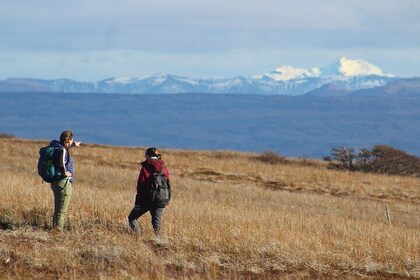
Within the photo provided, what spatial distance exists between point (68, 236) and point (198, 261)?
1963 millimetres

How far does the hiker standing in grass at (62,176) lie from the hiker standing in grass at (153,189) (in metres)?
1.02

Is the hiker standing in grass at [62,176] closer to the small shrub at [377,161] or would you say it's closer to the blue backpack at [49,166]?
the blue backpack at [49,166]

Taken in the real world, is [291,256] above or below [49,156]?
below

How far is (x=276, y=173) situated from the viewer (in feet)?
108

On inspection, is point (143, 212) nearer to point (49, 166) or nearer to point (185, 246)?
point (185, 246)

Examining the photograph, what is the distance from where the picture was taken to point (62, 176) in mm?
10406

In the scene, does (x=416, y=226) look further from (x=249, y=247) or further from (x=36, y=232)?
(x=36, y=232)

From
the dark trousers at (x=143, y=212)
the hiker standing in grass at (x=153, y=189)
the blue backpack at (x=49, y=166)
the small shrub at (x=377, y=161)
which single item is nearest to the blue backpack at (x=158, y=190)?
the hiker standing in grass at (x=153, y=189)

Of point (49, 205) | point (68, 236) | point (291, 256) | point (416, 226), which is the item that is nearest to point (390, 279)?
point (291, 256)

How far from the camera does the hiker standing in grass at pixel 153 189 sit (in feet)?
34.7

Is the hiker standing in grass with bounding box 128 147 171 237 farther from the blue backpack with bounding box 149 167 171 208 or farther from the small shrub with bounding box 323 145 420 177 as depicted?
the small shrub with bounding box 323 145 420 177

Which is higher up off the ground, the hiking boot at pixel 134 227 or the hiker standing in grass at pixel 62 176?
the hiker standing in grass at pixel 62 176

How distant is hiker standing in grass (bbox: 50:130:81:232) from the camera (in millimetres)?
10352

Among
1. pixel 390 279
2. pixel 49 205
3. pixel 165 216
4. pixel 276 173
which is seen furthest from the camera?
pixel 276 173
